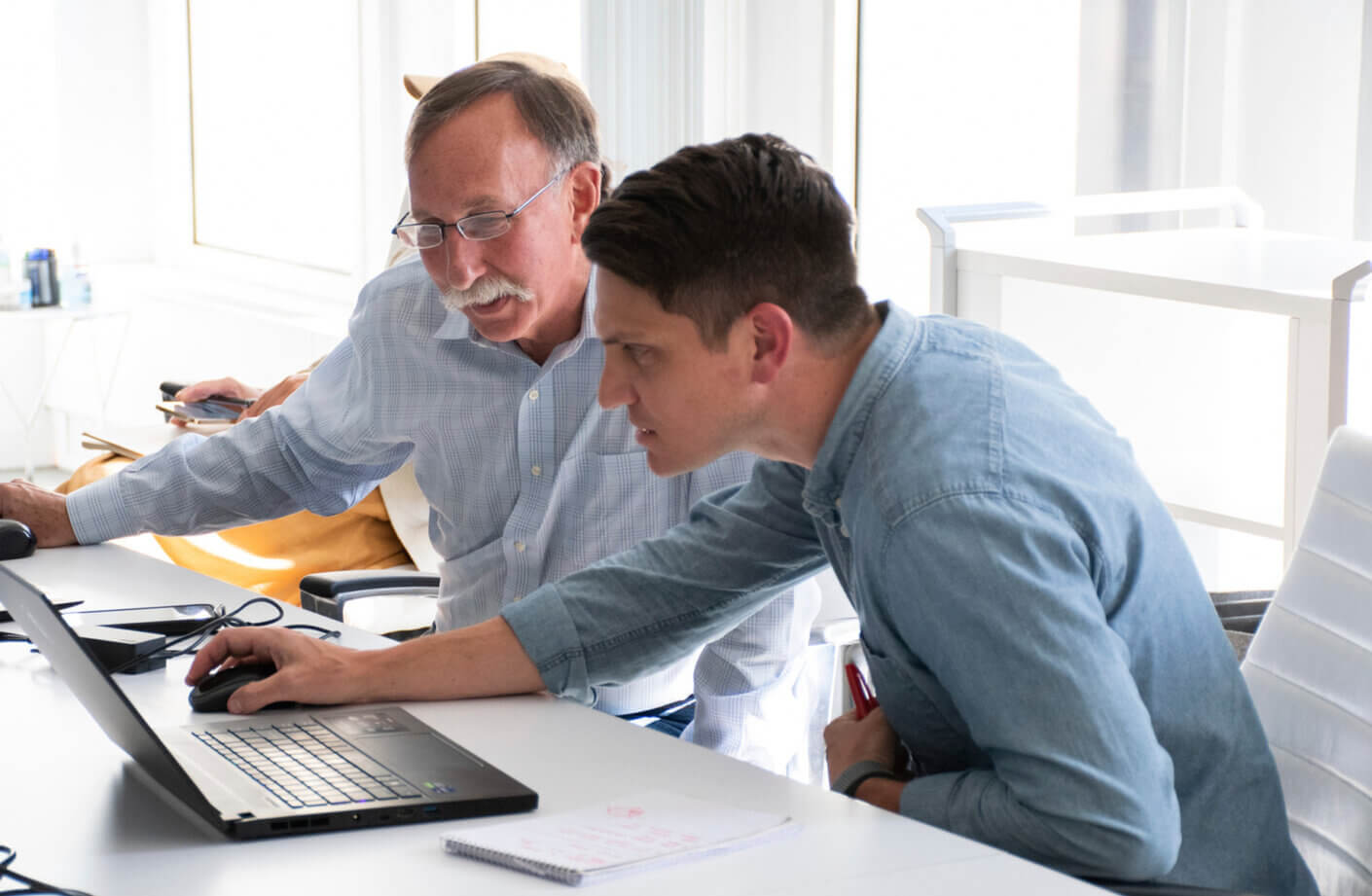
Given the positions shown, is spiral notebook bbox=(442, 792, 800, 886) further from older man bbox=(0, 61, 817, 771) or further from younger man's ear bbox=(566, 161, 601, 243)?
younger man's ear bbox=(566, 161, 601, 243)

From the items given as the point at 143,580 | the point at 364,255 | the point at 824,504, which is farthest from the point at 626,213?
the point at 364,255

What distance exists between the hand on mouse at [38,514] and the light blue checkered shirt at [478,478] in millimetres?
29

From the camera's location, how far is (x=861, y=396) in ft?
4.33

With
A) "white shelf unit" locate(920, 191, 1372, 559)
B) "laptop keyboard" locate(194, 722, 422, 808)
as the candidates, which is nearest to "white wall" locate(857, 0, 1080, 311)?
"white shelf unit" locate(920, 191, 1372, 559)

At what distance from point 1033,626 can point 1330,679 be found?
1.57 feet

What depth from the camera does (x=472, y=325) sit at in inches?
81.0

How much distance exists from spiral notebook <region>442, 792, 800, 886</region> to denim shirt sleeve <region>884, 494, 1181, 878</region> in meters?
0.17

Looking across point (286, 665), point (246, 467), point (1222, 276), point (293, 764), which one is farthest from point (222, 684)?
point (1222, 276)

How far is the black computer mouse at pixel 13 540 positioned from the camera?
2170 mm

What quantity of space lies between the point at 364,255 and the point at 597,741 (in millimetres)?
3839

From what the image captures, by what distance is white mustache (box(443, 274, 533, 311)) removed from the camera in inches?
76.7

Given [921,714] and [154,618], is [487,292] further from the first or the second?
[921,714]

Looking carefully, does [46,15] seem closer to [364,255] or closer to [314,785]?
[364,255]

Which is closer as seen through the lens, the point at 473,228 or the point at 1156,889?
the point at 1156,889
